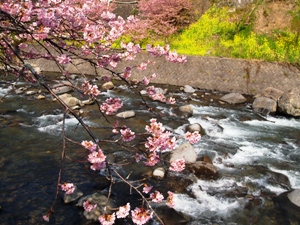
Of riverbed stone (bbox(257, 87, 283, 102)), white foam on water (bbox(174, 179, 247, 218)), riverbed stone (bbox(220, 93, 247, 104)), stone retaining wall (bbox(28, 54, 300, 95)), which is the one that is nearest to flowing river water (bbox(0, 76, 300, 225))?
white foam on water (bbox(174, 179, 247, 218))

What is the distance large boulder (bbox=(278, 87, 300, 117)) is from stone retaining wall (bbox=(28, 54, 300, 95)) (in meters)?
1.96

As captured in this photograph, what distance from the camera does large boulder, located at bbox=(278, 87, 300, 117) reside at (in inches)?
392

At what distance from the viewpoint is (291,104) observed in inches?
395

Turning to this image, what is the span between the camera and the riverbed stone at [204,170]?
5.70 meters

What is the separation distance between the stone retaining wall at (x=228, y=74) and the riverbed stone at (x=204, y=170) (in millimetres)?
7620

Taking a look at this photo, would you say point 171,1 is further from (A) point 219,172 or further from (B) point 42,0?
(B) point 42,0

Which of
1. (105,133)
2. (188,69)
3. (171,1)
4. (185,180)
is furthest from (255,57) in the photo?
(185,180)

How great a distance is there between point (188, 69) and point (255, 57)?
307 cm

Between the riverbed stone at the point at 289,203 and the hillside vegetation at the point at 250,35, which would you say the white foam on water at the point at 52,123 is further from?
the hillside vegetation at the point at 250,35

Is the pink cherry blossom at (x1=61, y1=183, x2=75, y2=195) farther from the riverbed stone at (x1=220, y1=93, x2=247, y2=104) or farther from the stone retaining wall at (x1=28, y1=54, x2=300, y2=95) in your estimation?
the stone retaining wall at (x1=28, y1=54, x2=300, y2=95)

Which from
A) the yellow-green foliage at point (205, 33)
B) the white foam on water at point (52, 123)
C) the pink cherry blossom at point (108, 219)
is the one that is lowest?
the white foam on water at point (52, 123)

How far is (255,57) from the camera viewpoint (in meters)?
13.0

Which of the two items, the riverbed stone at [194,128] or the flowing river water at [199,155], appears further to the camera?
the riverbed stone at [194,128]

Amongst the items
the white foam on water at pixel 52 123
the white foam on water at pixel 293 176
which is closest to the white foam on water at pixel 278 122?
the white foam on water at pixel 293 176
